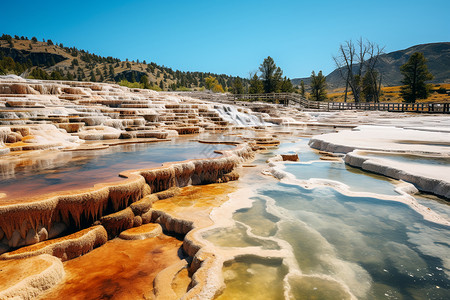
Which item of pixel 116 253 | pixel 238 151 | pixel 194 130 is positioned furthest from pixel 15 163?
pixel 194 130

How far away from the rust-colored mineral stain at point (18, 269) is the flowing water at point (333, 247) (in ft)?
5.76

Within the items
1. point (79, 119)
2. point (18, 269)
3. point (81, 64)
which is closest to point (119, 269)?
point (18, 269)

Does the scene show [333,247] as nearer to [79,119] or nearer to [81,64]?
[79,119]

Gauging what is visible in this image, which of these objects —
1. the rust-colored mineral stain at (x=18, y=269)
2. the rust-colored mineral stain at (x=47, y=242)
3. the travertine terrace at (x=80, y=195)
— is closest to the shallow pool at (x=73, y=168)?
the travertine terrace at (x=80, y=195)

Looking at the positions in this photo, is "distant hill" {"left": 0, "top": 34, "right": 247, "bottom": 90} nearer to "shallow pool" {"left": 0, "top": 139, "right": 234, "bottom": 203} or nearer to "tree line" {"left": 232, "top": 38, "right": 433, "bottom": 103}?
"tree line" {"left": 232, "top": 38, "right": 433, "bottom": 103}

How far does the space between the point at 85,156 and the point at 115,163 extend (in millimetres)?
1417

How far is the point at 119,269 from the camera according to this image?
3084 mm

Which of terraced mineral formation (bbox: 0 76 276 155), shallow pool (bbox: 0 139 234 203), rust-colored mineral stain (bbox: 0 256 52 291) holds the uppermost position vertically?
terraced mineral formation (bbox: 0 76 276 155)

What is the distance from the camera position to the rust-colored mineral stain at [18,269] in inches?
99.3

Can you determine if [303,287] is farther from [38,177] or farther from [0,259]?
[38,177]

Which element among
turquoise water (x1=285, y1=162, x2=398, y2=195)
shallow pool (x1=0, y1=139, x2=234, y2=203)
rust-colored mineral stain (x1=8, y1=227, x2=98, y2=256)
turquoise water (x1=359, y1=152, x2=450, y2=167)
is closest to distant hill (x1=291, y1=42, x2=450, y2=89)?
turquoise water (x1=359, y1=152, x2=450, y2=167)

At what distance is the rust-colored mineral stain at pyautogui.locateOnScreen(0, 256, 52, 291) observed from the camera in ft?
8.28

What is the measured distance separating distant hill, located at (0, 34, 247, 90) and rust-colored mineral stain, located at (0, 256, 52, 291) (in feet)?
234

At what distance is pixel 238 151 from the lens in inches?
304
